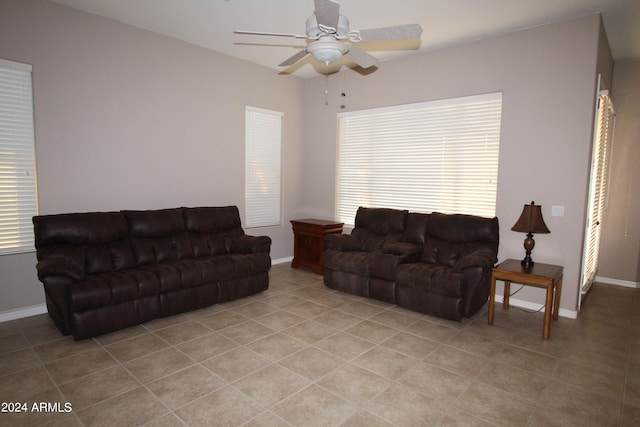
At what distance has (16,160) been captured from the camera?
361cm

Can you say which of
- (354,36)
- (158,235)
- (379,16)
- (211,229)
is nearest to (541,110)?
(379,16)

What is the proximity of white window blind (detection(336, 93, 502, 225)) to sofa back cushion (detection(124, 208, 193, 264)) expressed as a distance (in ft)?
9.02

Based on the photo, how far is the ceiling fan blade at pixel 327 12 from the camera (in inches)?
85.9

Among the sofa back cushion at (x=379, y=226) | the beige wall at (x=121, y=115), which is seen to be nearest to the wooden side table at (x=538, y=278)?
the sofa back cushion at (x=379, y=226)

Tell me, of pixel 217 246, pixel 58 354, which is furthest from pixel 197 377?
pixel 217 246

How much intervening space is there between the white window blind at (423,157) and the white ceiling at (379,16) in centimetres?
87

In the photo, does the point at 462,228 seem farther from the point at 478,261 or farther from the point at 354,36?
the point at 354,36

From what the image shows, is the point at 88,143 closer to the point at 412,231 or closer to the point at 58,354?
the point at 58,354

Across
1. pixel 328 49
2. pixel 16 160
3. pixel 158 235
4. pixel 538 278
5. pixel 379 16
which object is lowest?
pixel 538 278

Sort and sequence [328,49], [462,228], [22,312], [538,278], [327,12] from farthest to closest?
[462,228] → [22,312] → [538,278] → [328,49] → [327,12]

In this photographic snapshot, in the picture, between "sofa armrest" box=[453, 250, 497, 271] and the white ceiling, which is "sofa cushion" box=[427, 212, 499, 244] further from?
the white ceiling

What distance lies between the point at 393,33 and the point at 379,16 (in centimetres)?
160

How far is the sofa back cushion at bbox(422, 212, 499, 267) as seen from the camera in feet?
13.9

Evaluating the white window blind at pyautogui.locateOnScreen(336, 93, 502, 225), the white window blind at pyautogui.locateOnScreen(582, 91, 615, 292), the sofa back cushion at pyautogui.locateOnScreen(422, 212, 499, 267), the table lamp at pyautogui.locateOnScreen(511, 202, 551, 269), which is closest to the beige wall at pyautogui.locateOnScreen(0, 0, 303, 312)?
the white window blind at pyautogui.locateOnScreen(336, 93, 502, 225)
